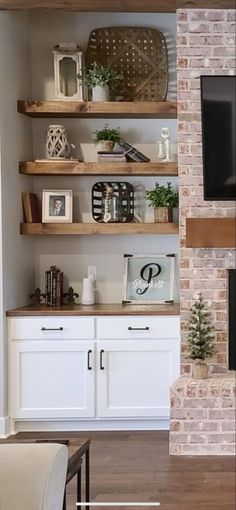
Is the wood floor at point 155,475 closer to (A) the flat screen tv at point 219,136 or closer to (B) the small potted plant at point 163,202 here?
(B) the small potted plant at point 163,202

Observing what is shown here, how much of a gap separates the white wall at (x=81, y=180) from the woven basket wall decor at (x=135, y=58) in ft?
0.44

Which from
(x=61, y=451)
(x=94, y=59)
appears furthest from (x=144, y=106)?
(x=61, y=451)

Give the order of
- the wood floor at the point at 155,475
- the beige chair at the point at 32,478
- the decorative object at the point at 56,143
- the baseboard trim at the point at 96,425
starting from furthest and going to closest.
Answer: the decorative object at the point at 56,143 < the baseboard trim at the point at 96,425 < the wood floor at the point at 155,475 < the beige chair at the point at 32,478

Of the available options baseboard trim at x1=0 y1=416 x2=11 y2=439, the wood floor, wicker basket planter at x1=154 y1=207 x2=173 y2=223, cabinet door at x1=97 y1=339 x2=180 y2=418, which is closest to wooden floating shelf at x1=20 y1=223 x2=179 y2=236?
wicker basket planter at x1=154 y1=207 x2=173 y2=223

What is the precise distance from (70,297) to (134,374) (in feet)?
2.82

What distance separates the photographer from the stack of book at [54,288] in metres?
4.80

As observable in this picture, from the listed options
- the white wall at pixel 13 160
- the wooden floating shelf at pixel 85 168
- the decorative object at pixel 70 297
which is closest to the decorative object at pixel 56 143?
the wooden floating shelf at pixel 85 168

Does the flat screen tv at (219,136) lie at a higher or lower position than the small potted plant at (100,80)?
lower

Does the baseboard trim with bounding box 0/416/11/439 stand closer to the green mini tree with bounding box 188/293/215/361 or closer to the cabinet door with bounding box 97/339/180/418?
the cabinet door with bounding box 97/339/180/418

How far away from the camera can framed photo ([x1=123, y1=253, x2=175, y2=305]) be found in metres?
4.87

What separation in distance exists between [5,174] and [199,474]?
234 centimetres

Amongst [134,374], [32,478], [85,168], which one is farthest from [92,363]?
[32,478]

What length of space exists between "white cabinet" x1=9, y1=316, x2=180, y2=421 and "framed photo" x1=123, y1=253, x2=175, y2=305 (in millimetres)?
450

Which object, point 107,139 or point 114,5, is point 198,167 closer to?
point 107,139
